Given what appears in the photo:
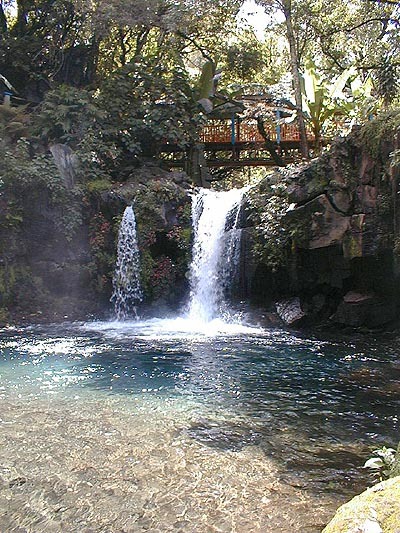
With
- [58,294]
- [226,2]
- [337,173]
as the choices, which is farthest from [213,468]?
[226,2]

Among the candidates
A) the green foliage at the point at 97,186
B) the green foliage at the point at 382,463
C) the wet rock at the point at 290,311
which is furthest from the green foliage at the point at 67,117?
the green foliage at the point at 382,463

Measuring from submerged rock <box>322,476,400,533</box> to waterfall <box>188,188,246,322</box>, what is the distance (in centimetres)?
1050

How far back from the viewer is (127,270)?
13828 millimetres

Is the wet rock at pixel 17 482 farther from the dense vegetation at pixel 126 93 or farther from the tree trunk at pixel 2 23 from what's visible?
the tree trunk at pixel 2 23

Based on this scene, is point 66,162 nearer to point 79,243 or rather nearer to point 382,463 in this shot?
point 79,243

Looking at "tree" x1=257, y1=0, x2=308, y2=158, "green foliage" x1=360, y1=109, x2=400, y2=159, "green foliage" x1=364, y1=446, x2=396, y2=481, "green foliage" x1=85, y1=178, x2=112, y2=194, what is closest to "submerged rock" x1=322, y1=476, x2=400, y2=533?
"green foliage" x1=364, y1=446, x2=396, y2=481

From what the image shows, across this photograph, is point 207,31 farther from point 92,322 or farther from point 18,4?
point 92,322

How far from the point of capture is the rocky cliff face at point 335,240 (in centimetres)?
1084

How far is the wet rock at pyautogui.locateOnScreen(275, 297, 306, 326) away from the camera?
11594mm

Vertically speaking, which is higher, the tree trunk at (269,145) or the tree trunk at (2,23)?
the tree trunk at (2,23)

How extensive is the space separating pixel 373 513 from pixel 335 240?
9391 mm

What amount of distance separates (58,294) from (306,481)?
36.7 feet

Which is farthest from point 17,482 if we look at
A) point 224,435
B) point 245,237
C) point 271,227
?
point 245,237

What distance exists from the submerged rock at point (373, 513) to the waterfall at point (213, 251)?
10.5m
